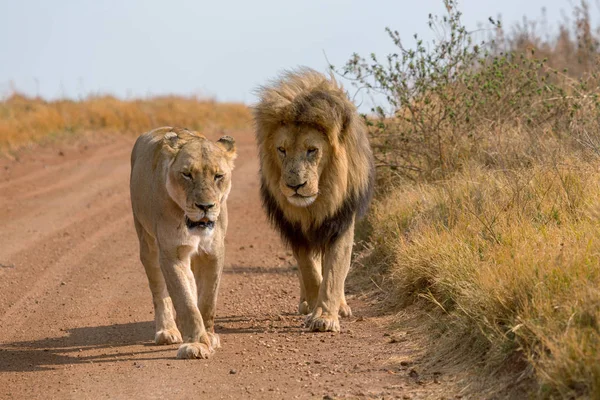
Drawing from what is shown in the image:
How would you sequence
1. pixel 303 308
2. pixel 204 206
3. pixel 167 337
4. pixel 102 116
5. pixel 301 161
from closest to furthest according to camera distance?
pixel 204 206
pixel 167 337
pixel 301 161
pixel 303 308
pixel 102 116

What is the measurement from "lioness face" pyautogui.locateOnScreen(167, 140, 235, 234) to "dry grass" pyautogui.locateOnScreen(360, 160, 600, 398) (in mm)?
1405

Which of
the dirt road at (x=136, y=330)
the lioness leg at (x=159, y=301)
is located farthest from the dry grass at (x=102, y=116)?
the lioness leg at (x=159, y=301)

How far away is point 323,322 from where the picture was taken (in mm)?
5973

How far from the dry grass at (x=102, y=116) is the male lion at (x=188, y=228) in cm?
1137

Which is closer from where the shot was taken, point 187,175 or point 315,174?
point 187,175

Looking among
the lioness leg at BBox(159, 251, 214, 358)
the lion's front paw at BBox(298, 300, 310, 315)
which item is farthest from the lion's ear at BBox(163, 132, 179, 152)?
the lion's front paw at BBox(298, 300, 310, 315)

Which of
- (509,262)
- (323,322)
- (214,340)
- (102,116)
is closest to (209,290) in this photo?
(214,340)

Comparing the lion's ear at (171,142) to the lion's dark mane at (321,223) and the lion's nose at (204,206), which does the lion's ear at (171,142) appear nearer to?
the lion's nose at (204,206)

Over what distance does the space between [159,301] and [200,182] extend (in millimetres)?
1013

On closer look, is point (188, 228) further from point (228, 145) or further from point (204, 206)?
point (228, 145)

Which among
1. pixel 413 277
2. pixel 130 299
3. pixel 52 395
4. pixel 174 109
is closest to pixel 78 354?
pixel 52 395

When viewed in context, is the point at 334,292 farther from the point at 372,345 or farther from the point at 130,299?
the point at 130,299

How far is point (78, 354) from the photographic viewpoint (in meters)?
5.71

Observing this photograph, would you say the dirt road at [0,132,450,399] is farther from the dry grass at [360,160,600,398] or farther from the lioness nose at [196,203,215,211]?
the lioness nose at [196,203,215,211]
